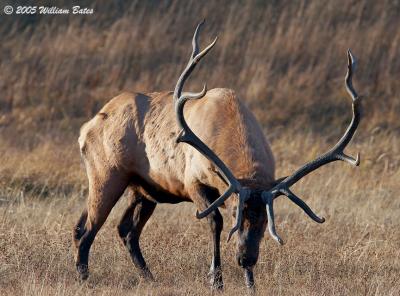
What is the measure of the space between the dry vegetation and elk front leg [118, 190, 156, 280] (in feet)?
0.63

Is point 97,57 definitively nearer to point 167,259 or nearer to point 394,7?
point 394,7

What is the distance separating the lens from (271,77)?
58.1ft

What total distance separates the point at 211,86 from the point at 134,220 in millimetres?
8264

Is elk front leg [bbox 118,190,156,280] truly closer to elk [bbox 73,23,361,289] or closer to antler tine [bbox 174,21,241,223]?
elk [bbox 73,23,361,289]

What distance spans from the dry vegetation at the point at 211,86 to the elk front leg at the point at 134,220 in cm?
19

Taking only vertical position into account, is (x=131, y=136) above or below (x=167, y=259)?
above

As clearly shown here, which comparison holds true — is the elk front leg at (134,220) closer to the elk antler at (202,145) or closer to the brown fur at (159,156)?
the brown fur at (159,156)

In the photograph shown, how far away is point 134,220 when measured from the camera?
30.1 ft

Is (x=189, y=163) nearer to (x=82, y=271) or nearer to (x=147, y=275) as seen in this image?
(x=147, y=275)

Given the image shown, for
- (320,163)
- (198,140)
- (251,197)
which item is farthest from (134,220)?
(320,163)

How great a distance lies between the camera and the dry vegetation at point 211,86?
8.69 meters

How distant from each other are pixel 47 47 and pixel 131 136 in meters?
9.86

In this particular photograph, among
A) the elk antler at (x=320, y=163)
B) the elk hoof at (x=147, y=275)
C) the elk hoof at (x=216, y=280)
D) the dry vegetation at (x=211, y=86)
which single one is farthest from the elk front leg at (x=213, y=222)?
the elk antler at (x=320, y=163)

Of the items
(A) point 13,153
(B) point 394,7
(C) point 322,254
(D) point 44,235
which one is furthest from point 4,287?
(B) point 394,7
